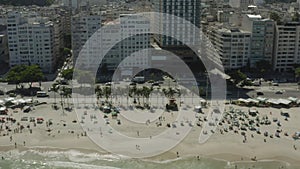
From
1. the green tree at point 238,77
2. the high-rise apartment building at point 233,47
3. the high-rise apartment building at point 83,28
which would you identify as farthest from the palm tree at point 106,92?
the high-rise apartment building at point 233,47

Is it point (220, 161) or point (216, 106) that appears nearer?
point (220, 161)

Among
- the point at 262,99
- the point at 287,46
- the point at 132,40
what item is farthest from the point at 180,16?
the point at 262,99

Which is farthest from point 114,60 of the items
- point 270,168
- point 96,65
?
point 270,168

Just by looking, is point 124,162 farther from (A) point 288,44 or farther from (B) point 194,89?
(A) point 288,44

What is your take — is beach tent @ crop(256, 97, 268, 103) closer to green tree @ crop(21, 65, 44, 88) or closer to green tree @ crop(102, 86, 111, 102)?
green tree @ crop(102, 86, 111, 102)

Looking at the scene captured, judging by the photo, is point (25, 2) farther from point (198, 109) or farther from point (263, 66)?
point (198, 109)

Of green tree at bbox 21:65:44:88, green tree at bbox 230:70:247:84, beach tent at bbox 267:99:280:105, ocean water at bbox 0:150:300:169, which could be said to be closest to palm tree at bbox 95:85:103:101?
green tree at bbox 21:65:44:88
